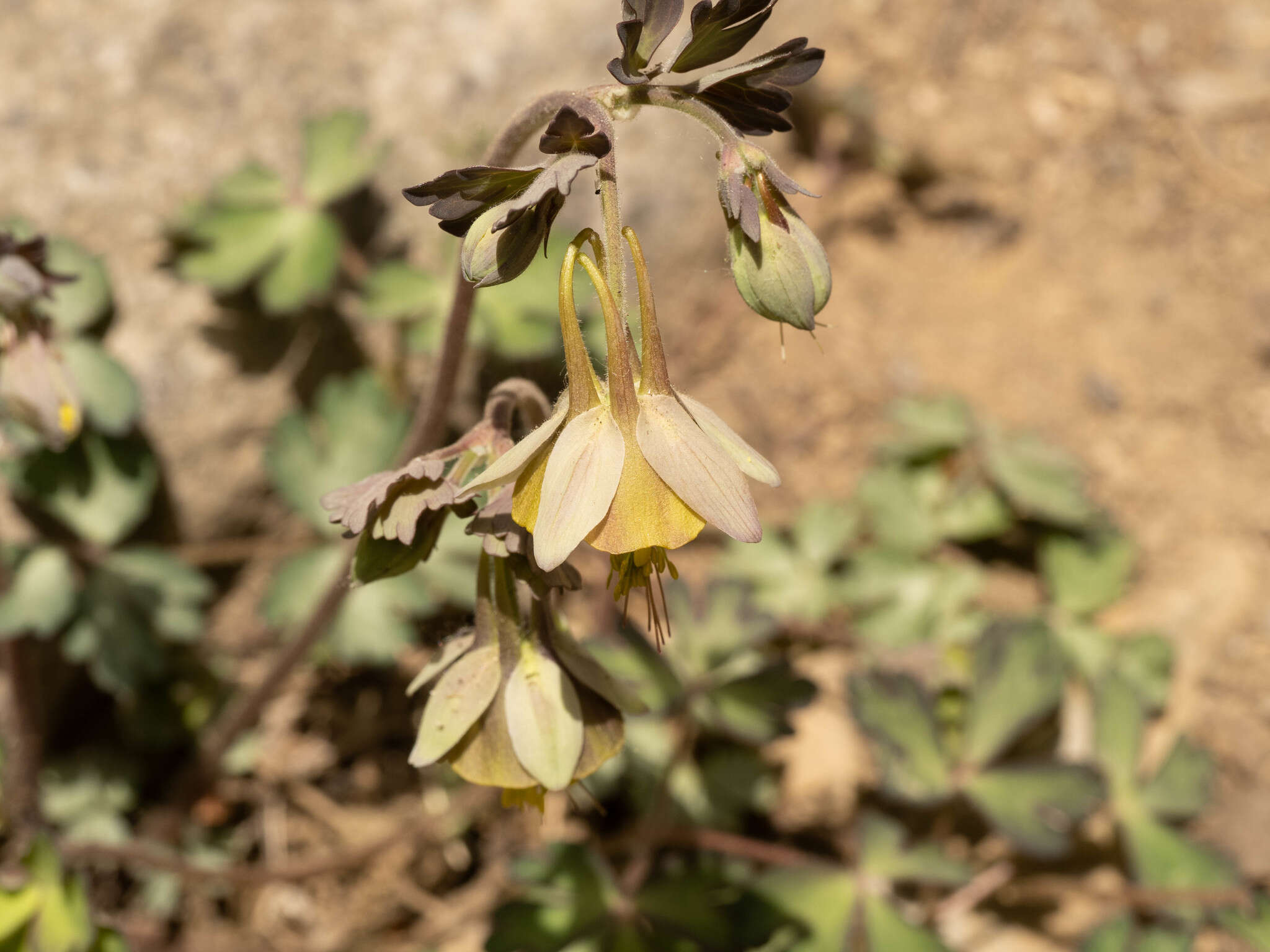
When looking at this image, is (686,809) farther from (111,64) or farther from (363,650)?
(111,64)

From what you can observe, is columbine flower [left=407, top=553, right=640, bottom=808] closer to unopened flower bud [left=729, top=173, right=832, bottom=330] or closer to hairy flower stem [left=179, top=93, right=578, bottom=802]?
hairy flower stem [left=179, top=93, right=578, bottom=802]

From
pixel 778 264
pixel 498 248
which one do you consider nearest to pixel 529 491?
pixel 498 248

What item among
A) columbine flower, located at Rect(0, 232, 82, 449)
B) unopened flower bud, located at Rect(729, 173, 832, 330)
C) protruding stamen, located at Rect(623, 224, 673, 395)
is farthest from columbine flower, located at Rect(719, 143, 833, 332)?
columbine flower, located at Rect(0, 232, 82, 449)

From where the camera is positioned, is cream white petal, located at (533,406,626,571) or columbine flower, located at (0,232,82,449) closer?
cream white petal, located at (533,406,626,571)

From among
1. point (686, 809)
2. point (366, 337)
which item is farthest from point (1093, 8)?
point (686, 809)

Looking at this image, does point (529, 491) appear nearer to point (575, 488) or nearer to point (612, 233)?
point (575, 488)

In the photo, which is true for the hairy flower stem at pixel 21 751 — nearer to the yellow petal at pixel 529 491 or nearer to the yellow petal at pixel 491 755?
the yellow petal at pixel 491 755

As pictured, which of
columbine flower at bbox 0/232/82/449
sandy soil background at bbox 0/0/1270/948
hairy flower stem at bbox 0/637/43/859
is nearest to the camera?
columbine flower at bbox 0/232/82/449
